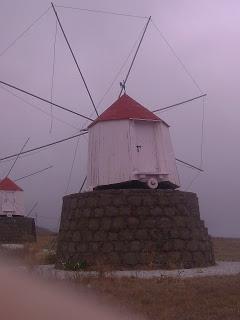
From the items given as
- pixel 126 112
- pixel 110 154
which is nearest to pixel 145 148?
pixel 110 154

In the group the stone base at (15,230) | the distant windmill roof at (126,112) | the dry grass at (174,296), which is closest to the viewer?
the dry grass at (174,296)

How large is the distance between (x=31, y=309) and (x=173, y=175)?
1119cm

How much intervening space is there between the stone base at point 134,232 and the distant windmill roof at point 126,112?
2.27 meters

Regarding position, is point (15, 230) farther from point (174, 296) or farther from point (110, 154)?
point (174, 296)

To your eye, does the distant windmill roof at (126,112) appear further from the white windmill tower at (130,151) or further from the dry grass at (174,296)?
the dry grass at (174,296)

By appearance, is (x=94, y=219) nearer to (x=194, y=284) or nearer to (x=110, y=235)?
(x=110, y=235)

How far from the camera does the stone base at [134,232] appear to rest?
14898mm

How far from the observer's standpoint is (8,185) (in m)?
34.7

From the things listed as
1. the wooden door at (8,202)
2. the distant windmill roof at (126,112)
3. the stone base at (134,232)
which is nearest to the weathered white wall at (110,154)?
the distant windmill roof at (126,112)

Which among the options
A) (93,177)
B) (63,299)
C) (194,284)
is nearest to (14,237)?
(93,177)

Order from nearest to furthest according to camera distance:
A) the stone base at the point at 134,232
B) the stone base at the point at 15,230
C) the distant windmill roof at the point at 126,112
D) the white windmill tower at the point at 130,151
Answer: the stone base at the point at 134,232
the white windmill tower at the point at 130,151
the distant windmill roof at the point at 126,112
the stone base at the point at 15,230

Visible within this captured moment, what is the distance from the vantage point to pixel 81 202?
16.1 meters

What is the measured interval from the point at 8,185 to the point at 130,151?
20.2 meters

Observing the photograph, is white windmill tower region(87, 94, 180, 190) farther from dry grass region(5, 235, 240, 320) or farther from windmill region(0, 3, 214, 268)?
dry grass region(5, 235, 240, 320)
